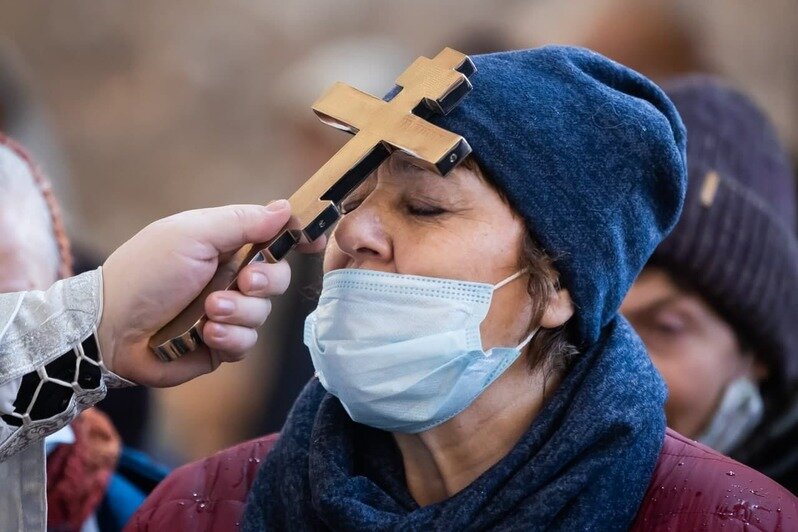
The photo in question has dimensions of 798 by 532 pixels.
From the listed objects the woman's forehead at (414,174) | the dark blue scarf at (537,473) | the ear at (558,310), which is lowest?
the dark blue scarf at (537,473)

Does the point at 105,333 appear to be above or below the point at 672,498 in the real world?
above

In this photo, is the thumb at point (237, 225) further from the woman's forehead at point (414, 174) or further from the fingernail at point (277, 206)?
the woman's forehead at point (414, 174)

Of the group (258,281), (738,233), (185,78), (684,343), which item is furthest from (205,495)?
(185,78)

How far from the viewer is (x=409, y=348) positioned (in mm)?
2361

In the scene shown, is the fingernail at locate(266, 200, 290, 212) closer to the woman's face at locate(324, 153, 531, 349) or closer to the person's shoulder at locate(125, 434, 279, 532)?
the woman's face at locate(324, 153, 531, 349)

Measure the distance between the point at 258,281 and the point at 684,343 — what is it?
179 cm

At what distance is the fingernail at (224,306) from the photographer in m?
2.24

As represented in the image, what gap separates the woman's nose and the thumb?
0.20 metres

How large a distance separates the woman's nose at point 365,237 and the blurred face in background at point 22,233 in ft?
2.79

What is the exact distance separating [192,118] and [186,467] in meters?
5.06

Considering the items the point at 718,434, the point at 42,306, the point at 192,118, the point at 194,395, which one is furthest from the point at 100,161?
the point at 42,306

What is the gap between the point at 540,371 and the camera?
8.21 ft

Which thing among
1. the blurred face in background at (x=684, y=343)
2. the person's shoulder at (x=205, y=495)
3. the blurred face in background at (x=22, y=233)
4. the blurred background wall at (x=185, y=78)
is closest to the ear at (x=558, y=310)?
the person's shoulder at (x=205, y=495)

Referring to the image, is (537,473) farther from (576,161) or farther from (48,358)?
(48,358)
